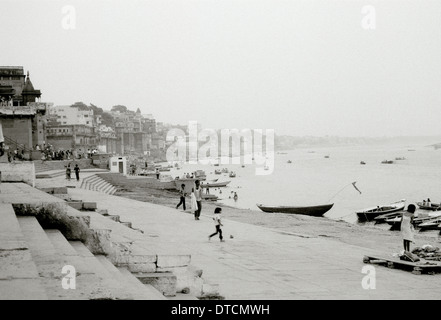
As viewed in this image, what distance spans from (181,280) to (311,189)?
6399 cm

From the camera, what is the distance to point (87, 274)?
4.90 metres

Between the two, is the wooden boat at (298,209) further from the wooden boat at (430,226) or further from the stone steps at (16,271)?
the stone steps at (16,271)

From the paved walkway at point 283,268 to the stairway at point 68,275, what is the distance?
228cm

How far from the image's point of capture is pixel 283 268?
9891 mm

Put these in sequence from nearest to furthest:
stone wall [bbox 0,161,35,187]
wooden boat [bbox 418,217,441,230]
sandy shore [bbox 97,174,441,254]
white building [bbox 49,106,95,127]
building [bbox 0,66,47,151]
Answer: stone wall [bbox 0,161,35,187] < sandy shore [bbox 97,174,441,254] < wooden boat [bbox 418,217,441,230] < building [bbox 0,66,47,151] < white building [bbox 49,106,95,127]

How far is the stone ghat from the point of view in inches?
162

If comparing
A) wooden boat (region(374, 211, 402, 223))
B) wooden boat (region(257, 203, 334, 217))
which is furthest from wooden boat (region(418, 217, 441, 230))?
wooden boat (region(257, 203, 334, 217))

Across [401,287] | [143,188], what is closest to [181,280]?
[401,287]

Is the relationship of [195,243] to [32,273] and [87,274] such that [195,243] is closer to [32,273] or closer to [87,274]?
[87,274]

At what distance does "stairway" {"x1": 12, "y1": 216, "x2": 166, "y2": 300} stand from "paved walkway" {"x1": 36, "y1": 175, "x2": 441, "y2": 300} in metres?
2.28

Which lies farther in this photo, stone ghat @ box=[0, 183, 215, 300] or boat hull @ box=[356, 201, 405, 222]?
boat hull @ box=[356, 201, 405, 222]

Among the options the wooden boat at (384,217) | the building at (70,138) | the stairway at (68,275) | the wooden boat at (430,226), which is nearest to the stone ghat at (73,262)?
the stairway at (68,275)

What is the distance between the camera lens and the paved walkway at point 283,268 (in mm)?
7984

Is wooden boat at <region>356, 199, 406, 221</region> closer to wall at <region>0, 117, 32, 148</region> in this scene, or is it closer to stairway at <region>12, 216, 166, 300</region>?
wall at <region>0, 117, 32, 148</region>
